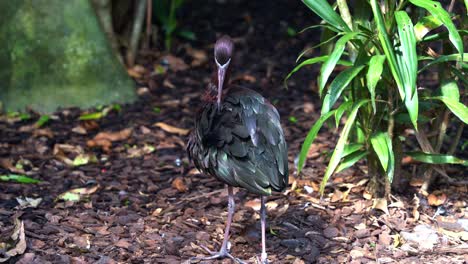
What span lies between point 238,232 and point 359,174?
1.12 m

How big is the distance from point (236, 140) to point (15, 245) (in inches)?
56.6

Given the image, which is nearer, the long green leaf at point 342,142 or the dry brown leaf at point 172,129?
the long green leaf at point 342,142

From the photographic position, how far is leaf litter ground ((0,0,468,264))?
4.66m

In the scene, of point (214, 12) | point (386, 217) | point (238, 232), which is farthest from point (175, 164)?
point (214, 12)

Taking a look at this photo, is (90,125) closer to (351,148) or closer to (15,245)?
(15,245)

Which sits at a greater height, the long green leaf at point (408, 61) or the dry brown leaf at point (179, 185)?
the long green leaf at point (408, 61)

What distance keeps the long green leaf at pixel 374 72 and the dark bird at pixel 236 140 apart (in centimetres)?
62

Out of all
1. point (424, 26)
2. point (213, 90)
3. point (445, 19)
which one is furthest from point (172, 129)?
point (445, 19)

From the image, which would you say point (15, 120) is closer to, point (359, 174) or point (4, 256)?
point (4, 256)

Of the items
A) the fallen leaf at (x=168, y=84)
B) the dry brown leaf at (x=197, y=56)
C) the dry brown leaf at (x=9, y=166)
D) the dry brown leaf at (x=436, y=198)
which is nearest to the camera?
the dry brown leaf at (x=436, y=198)

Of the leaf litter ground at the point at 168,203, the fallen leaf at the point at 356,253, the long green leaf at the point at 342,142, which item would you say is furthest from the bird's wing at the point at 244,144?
the fallen leaf at the point at 356,253

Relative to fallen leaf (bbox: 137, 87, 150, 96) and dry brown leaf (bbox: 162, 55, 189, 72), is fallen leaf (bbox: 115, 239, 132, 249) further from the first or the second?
dry brown leaf (bbox: 162, 55, 189, 72)

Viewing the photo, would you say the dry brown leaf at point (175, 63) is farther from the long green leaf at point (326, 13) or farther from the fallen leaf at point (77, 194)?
the long green leaf at point (326, 13)

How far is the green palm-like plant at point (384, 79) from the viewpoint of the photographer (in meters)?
4.34
